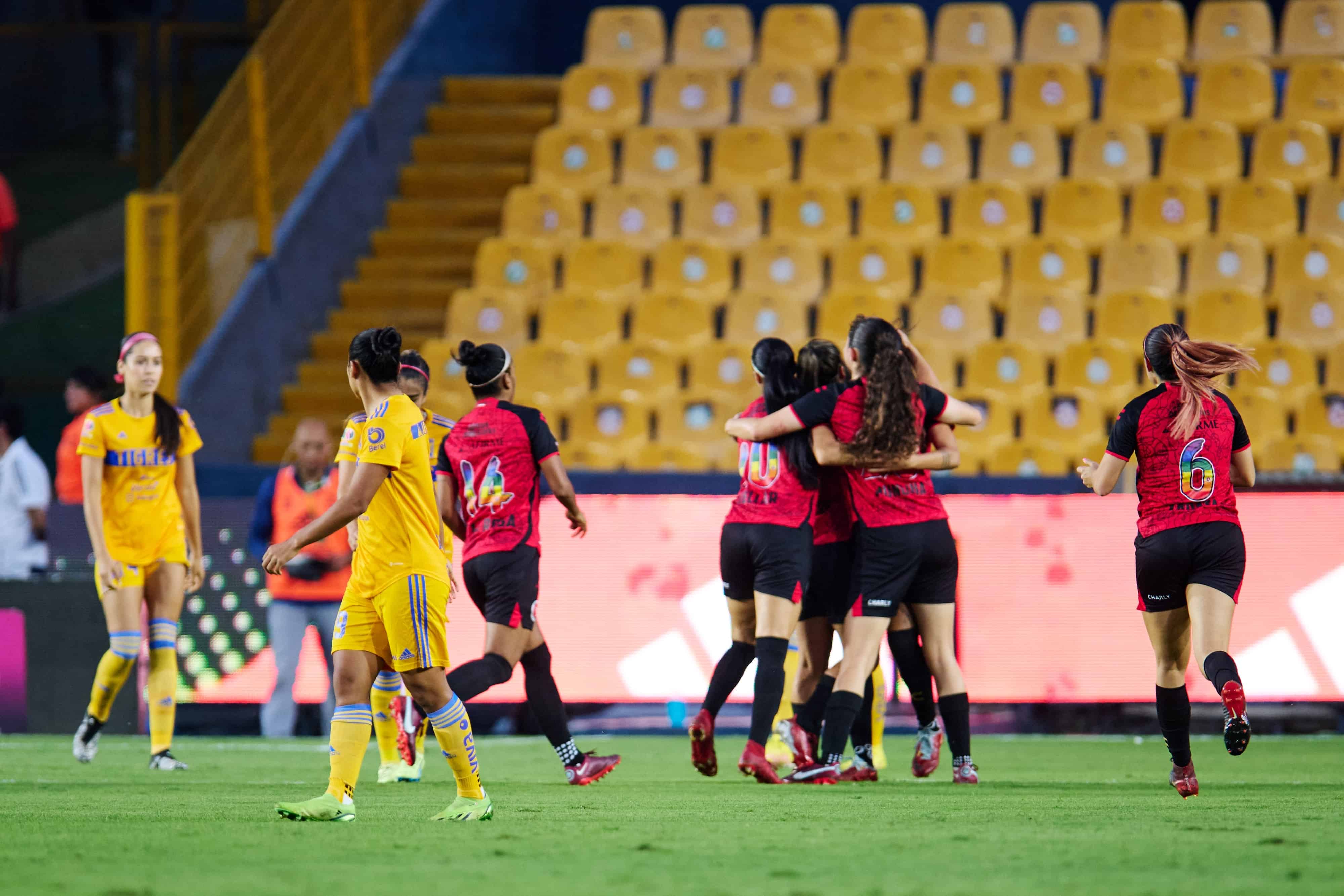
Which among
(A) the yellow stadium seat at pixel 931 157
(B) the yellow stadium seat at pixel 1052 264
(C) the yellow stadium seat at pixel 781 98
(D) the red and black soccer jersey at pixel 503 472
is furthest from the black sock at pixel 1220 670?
(C) the yellow stadium seat at pixel 781 98

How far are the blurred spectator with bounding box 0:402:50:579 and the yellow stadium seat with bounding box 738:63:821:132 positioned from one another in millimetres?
7034

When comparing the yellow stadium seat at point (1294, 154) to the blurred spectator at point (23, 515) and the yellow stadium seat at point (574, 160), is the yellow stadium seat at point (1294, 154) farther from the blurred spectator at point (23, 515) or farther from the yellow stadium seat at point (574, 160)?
the blurred spectator at point (23, 515)

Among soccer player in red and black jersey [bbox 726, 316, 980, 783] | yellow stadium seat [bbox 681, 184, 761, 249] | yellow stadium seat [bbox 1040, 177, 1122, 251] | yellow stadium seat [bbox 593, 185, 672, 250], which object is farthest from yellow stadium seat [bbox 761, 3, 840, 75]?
soccer player in red and black jersey [bbox 726, 316, 980, 783]

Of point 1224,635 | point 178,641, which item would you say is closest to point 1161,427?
point 1224,635

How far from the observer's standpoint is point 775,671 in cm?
745

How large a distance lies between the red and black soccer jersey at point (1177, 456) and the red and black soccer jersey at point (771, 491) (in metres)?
1.32

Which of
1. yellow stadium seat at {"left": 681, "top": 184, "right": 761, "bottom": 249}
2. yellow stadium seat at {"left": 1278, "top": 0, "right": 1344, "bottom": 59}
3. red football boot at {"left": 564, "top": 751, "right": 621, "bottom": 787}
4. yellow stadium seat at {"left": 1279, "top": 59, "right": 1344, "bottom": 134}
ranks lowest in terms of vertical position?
red football boot at {"left": 564, "top": 751, "right": 621, "bottom": 787}

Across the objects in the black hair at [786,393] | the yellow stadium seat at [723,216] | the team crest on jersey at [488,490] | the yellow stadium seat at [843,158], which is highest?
the yellow stadium seat at [843,158]

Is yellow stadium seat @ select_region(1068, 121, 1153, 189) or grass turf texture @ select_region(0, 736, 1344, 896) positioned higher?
yellow stadium seat @ select_region(1068, 121, 1153, 189)

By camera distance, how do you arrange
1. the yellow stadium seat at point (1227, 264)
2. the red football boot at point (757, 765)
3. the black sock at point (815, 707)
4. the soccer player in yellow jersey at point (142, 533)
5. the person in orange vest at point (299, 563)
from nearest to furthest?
the red football boot at point (757, 765), the black sock at point (815, 707), the soccer player in yellow jersey at point (142, 533), the person in orange vest at point (299, 563), the yellow stadium seat at point (1227, 264)

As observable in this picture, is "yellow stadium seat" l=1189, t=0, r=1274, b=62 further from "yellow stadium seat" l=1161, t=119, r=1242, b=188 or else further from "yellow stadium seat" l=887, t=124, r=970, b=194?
"yellow stadium seat" l=887, t=124, r=970, b=194

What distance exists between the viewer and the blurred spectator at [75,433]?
11.4 m

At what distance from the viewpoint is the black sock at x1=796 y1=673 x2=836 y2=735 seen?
311 inches

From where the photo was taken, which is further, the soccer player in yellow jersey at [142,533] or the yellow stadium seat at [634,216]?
the yellow stadium seat at [634,216]
